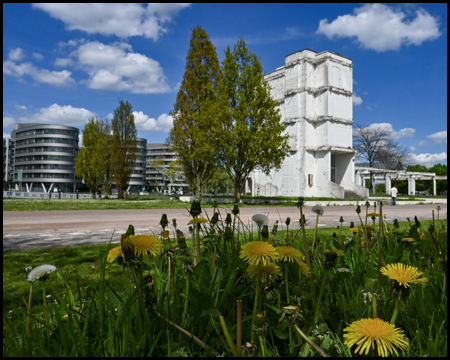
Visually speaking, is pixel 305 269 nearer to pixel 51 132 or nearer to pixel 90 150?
pixel 90 150

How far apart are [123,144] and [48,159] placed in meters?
75.2

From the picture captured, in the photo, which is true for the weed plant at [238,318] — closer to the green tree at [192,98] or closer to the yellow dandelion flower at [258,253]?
the yellow dandelion flower at [258,253]

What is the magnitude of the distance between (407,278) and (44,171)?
111772 mm

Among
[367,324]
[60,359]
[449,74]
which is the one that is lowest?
[60,359]

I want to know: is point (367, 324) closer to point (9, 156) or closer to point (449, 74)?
point (449, 74)

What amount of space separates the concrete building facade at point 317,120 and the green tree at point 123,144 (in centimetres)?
1722

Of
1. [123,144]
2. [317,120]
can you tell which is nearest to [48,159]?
[123,144]

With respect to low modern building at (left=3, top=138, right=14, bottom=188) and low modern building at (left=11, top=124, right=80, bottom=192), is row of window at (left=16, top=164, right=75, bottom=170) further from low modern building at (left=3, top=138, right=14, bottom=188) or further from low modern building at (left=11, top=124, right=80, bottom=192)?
low modern building at (left=3, top=138, right=14, bottom=188)

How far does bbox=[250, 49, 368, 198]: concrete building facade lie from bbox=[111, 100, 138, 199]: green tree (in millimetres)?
17223

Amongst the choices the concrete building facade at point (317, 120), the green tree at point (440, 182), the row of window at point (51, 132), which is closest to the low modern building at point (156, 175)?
the row of window at point (51, 132)

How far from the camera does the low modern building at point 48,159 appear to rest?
→ 98.1 meters

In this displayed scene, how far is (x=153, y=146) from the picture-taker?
14688 cm

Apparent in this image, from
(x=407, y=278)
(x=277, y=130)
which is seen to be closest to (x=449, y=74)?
(x=407, y=278)

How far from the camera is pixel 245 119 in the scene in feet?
68.1
